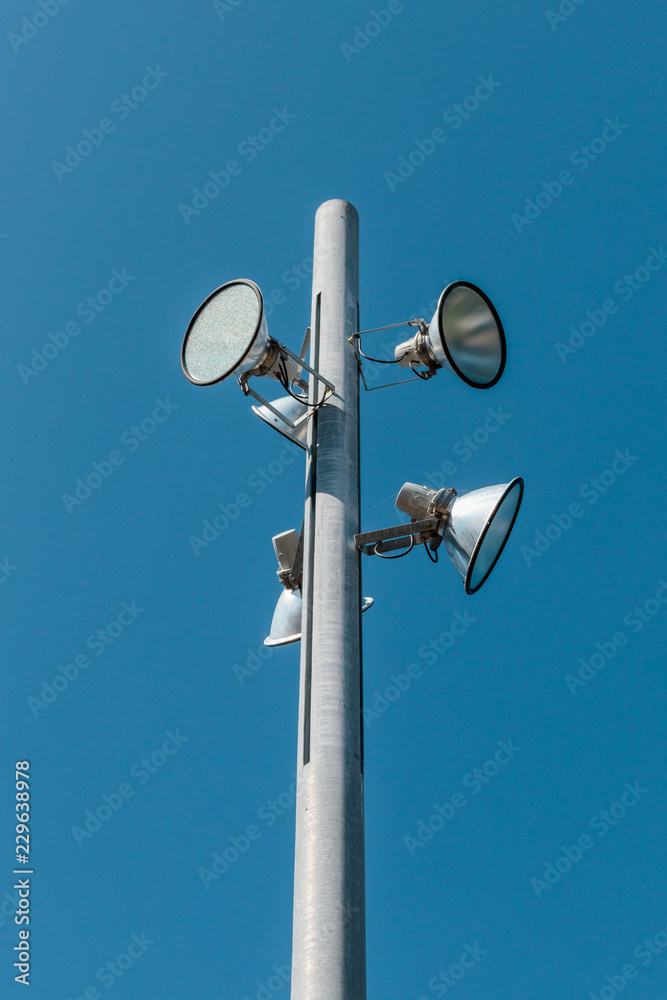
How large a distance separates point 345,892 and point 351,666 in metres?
0.93

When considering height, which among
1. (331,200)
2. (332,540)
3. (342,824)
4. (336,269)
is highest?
(331,200)

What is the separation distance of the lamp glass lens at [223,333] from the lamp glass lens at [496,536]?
57.7 inches

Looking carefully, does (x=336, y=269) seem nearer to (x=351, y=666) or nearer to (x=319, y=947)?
(x=351, y=666)

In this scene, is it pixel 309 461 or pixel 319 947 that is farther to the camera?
pixel 309 461

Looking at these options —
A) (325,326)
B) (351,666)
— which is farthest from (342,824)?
(325,326)

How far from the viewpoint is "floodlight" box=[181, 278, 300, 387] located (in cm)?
475

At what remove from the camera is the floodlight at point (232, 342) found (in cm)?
475

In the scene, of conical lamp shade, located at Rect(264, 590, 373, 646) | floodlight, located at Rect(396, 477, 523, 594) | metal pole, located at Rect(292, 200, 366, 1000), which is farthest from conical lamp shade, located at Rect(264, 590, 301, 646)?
floodlight, located at Rect(396, 477, 523, 594)

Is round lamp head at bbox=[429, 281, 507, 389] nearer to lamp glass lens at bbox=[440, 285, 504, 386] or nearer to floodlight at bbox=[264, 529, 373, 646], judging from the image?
lamp glass lens at bbox=[440, 285, 504, 386]

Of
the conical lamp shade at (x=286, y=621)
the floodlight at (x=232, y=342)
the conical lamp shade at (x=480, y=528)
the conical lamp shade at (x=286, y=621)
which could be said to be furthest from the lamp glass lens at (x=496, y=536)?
the conical lamp shade at (x=286, y=621)

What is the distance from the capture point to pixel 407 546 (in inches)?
175

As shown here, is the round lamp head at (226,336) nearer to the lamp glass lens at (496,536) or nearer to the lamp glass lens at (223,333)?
the lamp glass lens at (223,333)

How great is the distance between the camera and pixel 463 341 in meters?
4.95

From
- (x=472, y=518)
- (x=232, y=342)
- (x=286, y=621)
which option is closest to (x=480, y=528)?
(x=472, y=518)
